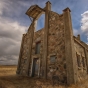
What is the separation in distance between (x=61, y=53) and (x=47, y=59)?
6.16ft

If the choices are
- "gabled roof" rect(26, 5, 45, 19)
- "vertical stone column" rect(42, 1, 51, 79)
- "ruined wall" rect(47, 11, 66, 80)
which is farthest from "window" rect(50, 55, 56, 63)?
"gabled roof" rect(26, 5, 45, 19)

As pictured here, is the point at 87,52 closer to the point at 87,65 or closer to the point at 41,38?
the point at 87,65

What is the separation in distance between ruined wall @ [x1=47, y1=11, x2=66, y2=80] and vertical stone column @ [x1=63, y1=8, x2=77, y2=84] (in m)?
0.48

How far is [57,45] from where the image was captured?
8789 millimetres

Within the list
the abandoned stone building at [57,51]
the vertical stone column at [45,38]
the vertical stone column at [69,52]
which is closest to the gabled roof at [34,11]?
the abandoned stone building at [57,51]

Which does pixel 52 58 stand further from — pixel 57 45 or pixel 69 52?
pixel 69 52

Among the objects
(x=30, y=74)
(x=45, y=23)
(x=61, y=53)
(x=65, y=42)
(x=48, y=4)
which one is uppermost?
(x=48, y=4)

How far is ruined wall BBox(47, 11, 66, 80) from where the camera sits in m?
7.88

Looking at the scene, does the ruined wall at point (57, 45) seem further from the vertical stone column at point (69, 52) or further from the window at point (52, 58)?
the vertical stone column at point (69, 52)

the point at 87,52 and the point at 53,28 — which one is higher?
the point at 53,28

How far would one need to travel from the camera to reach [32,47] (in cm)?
1234

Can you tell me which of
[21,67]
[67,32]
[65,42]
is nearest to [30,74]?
[21,67]

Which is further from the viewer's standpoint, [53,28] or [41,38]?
[41,38]

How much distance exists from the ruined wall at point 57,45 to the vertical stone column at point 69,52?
48 cm
